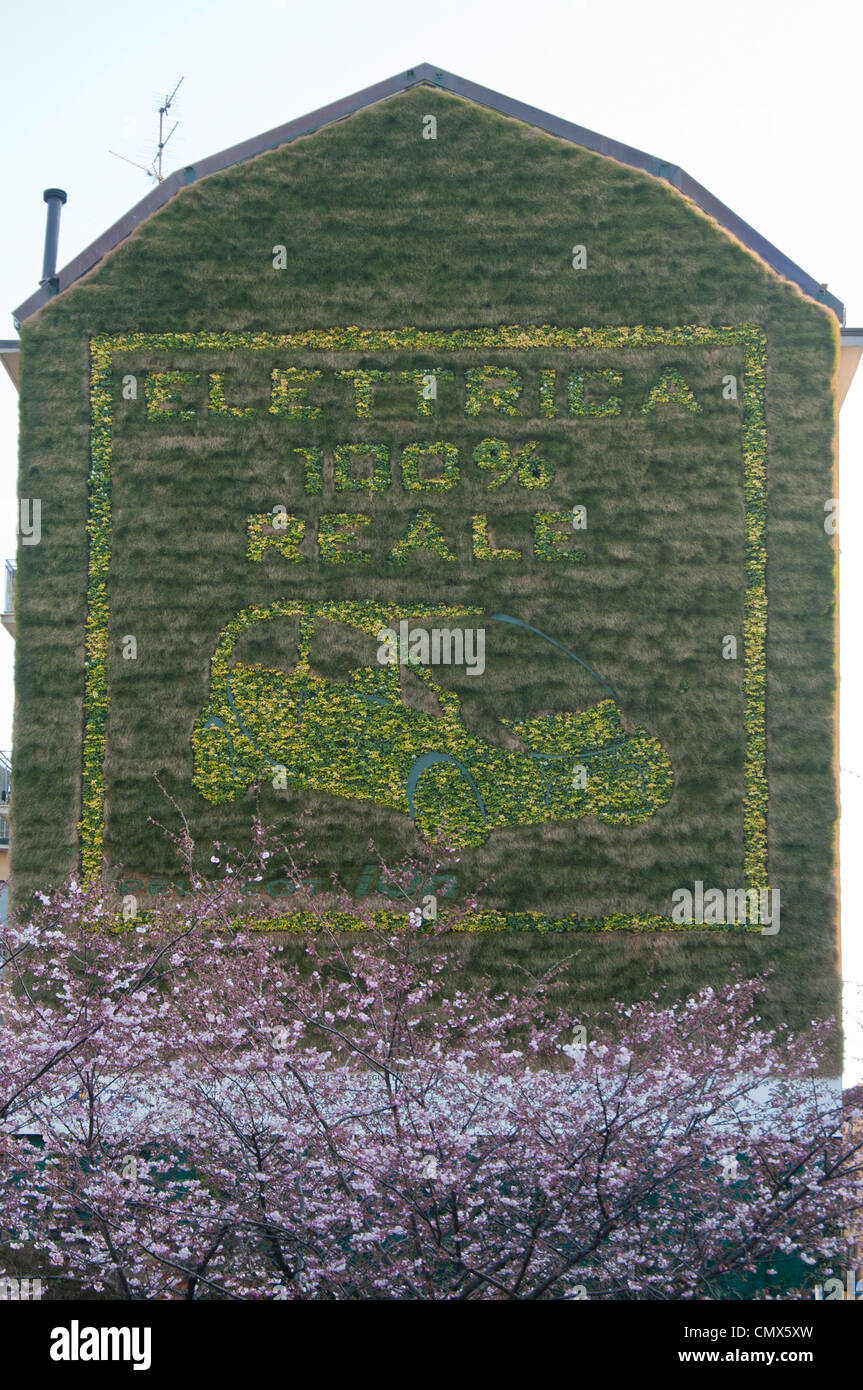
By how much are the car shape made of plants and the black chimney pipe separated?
21.4ft

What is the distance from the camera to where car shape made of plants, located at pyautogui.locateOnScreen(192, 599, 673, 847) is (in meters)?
14.7

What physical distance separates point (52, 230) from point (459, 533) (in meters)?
7.46

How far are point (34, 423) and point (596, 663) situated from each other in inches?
306

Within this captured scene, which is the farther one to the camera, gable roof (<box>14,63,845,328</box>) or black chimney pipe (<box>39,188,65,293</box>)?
black chimney pipe (<box>39,188,65,293</box>)

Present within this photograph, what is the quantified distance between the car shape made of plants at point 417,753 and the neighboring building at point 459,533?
4 cm

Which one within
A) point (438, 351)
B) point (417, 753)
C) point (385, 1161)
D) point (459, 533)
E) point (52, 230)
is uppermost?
point (52, 230)

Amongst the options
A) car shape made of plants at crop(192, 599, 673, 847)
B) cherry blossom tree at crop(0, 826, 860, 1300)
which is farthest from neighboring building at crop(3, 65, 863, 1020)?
cherry blossom tree at crop(0, 826, 860, 1300)

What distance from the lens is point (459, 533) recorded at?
1522 cm

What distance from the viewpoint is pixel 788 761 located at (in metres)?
14.8

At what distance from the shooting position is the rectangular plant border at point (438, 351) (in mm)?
14805

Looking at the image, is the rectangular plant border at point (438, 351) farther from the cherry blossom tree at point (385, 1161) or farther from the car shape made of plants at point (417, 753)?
the cherry blossom tree at point (385, 1161)

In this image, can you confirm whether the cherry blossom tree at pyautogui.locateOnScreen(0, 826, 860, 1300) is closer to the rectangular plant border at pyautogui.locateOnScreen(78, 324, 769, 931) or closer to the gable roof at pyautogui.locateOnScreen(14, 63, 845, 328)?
the rectangular plant border at pyautogui.locateOnScreen(78, 324, 769, 931)

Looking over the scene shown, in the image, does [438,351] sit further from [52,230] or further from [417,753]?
[52,230]

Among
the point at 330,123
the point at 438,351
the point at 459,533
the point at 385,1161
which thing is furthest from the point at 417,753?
the point at 330,123
